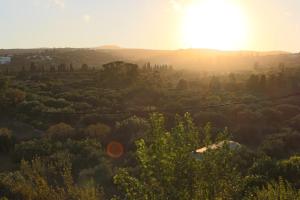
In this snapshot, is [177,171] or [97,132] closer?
[177,171]

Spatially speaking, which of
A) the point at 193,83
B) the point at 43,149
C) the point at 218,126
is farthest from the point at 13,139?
the point at 193,83

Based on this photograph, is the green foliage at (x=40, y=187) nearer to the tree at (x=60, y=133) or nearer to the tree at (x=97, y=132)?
the tree at (x=60, y=133)

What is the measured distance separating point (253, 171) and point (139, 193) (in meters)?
12.5

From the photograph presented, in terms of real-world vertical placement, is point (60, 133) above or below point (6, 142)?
above

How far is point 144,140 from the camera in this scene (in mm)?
10922

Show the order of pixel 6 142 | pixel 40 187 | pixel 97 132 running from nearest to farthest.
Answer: pixel 40 187
pixel 6 142
pixel 97 132

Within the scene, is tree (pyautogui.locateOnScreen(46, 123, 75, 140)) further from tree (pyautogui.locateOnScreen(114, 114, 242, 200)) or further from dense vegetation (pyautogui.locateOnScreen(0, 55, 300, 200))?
tree (pyautogui.locateOnScreen(114, 114, 242, 200))

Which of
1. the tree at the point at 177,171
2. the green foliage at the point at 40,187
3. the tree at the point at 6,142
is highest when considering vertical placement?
the tree at the point at 177,171

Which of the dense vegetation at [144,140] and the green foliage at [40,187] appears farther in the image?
the green foliage at [40,187]

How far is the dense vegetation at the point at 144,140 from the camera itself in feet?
23.3

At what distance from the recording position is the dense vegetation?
280 inches

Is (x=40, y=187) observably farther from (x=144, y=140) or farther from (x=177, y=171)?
(x=177, y=171)

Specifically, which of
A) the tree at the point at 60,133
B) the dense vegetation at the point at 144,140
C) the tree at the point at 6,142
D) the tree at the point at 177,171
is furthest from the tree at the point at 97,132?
the tree at the point at 177,171

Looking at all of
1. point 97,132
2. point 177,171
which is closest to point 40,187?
point 177,171
